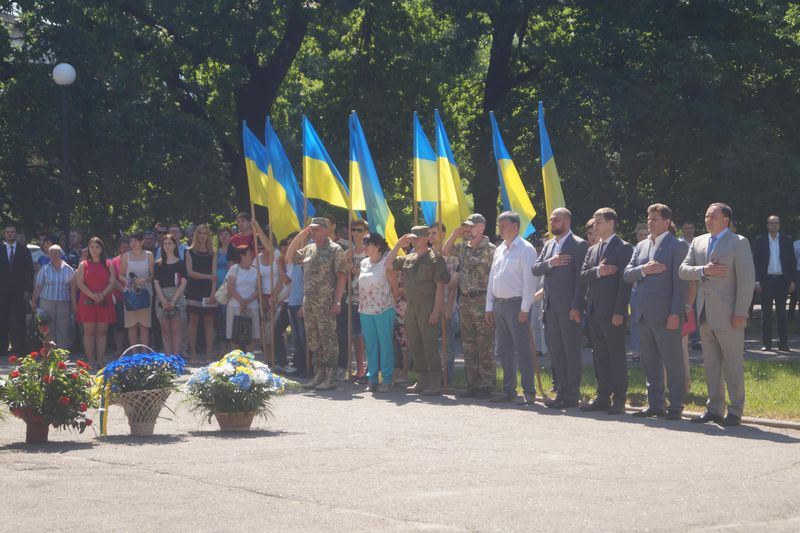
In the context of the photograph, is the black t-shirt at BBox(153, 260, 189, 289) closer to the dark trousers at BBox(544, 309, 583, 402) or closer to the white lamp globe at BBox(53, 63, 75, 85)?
the white lamp globe at BBox(53, 63, 75, 85)

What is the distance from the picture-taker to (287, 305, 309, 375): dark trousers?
16797 mm

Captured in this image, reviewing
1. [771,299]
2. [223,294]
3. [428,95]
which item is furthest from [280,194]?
[428,95]

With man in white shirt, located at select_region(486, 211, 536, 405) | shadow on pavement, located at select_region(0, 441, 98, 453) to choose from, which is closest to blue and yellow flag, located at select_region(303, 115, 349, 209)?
man in white shirt, located at select_region(486, 211, 536, 405)

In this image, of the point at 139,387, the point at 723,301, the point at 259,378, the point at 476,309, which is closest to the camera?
the point at 139,387

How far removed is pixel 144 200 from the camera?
29297 mm

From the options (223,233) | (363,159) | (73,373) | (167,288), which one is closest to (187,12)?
(223,233)

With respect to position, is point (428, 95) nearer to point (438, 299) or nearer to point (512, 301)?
point (438, 299)

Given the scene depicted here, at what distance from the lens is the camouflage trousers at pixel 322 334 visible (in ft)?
50.4

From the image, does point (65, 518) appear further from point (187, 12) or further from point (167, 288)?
point (187, 12)

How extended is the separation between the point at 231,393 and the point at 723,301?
4634 millimetres

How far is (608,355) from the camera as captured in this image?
12711 mm

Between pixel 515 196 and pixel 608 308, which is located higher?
pixel 515 196

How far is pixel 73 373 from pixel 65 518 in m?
3.46

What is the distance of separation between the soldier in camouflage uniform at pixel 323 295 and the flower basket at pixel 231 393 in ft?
13.0
